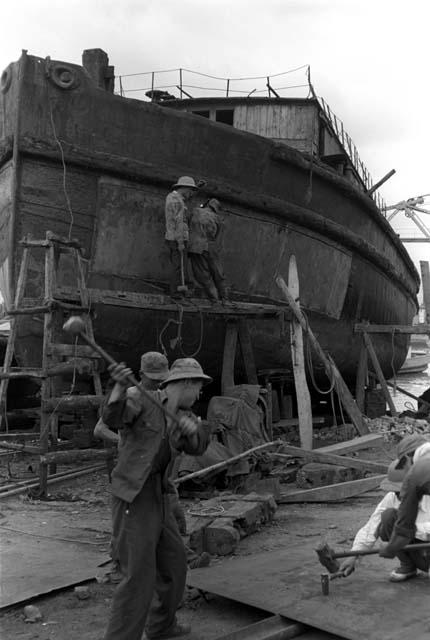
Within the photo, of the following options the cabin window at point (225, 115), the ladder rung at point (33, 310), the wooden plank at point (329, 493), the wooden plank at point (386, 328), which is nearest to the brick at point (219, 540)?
the wooden plank at point (329, 493)

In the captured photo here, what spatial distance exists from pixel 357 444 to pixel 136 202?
375cm

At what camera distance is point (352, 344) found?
415 inches

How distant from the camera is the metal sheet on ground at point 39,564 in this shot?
347 cm

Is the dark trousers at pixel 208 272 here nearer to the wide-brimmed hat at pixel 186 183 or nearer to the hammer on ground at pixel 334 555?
the wide-brimmed hat at pixel 186 183

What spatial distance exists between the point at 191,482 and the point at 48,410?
1.45 m

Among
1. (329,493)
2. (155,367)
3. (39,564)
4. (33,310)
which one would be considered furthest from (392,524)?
(33,310)

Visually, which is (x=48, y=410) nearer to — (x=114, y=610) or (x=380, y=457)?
(x=114, y=610)

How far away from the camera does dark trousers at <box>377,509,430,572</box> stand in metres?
3.35

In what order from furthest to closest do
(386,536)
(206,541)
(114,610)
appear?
1. (206,541)
2. (386,536)
3. (114,610)

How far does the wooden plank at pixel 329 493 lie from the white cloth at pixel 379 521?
2.18m

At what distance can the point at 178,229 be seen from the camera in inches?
263

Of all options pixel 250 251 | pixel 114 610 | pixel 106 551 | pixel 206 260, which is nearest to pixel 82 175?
pixel 206 260

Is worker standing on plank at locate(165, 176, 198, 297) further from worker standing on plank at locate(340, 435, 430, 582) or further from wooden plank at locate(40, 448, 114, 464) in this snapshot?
worker standing on plank at locate(340, 435, 430, 582)

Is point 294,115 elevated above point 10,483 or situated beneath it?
elevated above
